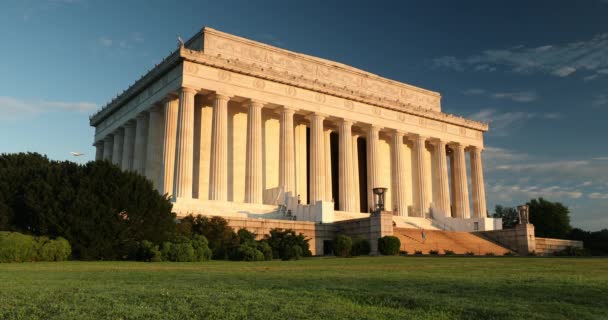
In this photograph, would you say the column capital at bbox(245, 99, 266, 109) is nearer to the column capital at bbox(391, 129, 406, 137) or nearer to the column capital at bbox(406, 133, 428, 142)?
the column capital at bbox(391, 129, 406, 137)

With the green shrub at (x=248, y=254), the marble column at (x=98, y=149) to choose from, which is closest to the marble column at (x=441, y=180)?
the green shrub at (x=248, y=254)

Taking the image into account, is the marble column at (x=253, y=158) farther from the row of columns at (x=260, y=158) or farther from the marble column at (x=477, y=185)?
the marble column at (x=477, y=185)

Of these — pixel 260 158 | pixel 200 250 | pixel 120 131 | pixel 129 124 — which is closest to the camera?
pixel 200 250

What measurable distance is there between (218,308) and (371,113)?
4811 cm

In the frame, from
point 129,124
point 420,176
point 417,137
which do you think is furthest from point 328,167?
point 129,124

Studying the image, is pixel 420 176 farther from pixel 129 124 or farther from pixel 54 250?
pixel 54 250

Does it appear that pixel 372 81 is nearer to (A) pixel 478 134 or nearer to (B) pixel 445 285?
(A) pixel 478 134

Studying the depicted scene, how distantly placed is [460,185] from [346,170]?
17.2 meters

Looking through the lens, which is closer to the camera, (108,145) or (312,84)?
(312,84)

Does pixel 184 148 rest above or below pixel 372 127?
below

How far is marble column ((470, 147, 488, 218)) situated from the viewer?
61.1 m

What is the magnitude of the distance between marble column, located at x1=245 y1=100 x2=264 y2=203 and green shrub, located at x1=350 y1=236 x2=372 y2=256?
14.3 m

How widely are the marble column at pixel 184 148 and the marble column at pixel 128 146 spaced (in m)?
11.1

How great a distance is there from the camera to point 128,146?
52.8 meters
